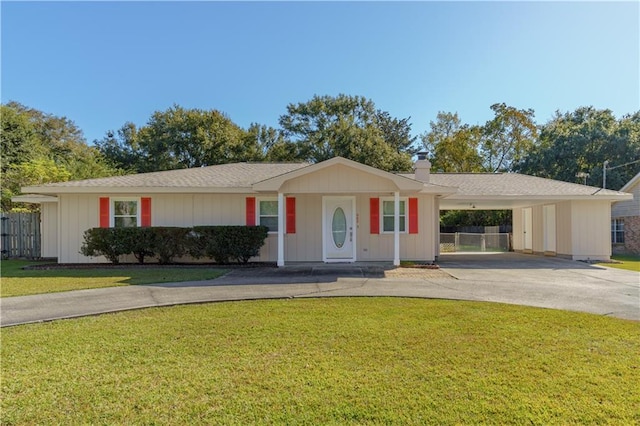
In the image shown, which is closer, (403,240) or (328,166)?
(328,166)

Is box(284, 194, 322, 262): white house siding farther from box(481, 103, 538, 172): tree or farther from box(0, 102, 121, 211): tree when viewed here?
box(481, 103, 538, 172): tree

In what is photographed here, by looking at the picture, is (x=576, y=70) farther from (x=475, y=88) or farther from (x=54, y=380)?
(x=54, y=380)

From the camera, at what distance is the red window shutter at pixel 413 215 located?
43.9 ft

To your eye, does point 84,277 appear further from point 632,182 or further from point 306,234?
point 632,182

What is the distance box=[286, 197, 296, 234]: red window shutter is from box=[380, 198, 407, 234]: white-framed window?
305 cm

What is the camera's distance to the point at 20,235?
50.5 feet

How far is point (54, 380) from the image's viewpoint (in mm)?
3621

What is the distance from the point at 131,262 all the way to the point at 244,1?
30.7 ft

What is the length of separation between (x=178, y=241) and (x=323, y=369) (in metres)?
9.59

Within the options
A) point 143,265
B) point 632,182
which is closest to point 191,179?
point 143,265

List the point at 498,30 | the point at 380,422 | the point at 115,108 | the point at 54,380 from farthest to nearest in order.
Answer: the point at 115,108, the point at 498,30, the point at 54,380, the point at 380,422

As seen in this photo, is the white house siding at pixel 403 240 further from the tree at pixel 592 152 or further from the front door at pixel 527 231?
the tree at pixel 592 152

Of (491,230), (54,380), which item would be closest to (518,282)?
(54,380)

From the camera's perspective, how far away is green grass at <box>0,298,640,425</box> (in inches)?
120
